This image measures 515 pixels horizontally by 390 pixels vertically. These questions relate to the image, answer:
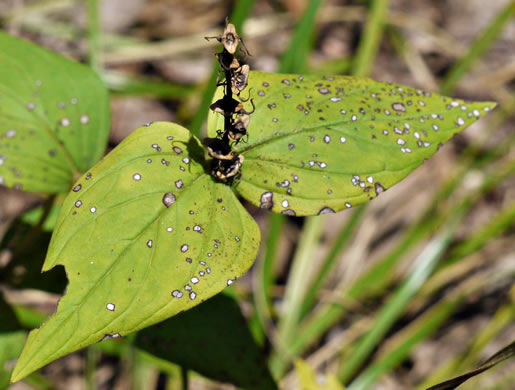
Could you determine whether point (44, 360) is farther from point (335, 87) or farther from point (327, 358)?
point (327, 358)

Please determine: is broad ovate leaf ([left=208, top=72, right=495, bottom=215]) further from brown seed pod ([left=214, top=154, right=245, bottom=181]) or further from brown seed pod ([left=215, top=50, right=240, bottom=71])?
brown seed pod ([left=215, top=50, right=240, bottom=71])

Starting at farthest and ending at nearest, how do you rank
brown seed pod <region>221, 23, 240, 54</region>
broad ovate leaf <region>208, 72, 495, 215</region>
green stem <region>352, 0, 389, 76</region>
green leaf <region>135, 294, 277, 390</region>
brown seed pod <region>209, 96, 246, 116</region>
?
1. green stem <region>352, 0, 389, 76</region>
2. green leaf <region>135, 294, 277, 390</region>
3. broad ovate leaf <region>208, 72, 495, 215</region>
4. brown seed pod <region>209, 96, 246, 116</region>
5. brown seed pod <region>221, 23, 240, 54</region>

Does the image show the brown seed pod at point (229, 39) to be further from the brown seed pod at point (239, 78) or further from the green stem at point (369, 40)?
the green stem at point (369, 40)

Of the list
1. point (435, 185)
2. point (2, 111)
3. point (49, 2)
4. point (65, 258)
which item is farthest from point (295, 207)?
point (49, 2)

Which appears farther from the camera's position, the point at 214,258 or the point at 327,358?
the point at 327,358

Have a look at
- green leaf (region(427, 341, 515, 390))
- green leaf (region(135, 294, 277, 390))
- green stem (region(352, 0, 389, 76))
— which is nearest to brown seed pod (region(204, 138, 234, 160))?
green leaf (region(135, 294, 277, 390))

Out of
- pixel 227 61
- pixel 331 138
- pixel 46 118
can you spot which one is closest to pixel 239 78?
pixel 227 61

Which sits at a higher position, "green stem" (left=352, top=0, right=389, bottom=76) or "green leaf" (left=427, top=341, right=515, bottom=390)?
"green stem" (left=352, top=0, right=389, bottom=76)
